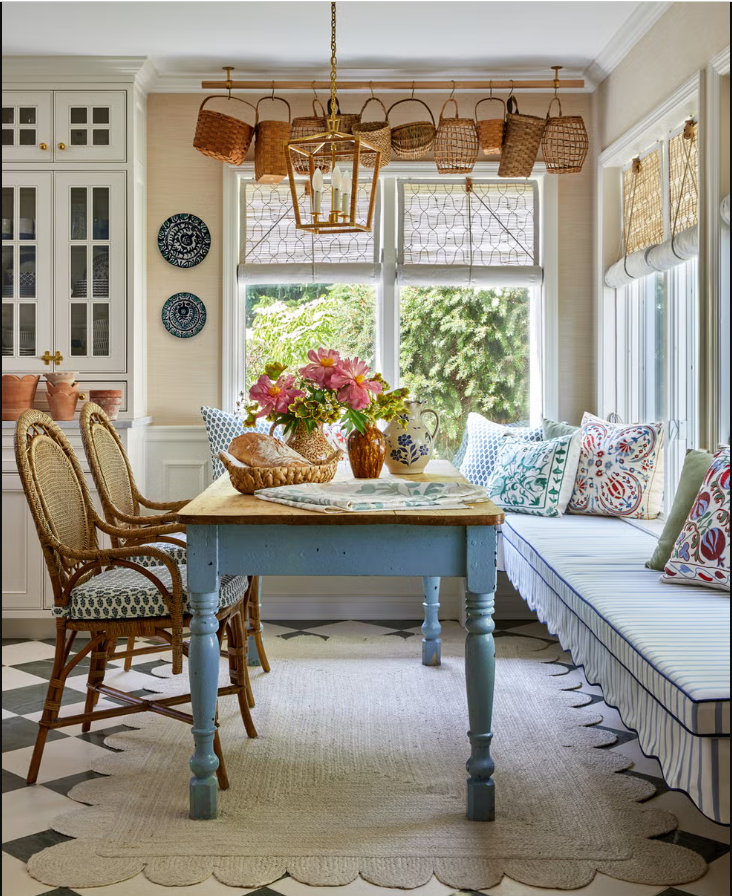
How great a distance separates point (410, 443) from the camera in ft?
10.2

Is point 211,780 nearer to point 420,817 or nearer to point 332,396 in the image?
point 420,817

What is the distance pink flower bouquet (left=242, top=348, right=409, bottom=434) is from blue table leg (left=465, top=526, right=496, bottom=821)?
67 centimetres

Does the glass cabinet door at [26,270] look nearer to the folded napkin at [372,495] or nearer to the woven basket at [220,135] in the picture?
the woven basket at [220,135]

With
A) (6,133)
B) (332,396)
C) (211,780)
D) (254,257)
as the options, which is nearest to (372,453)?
(332,396)

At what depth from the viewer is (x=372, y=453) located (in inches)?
117

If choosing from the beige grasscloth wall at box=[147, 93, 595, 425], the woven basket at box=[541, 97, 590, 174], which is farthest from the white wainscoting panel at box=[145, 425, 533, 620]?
the woven basket at box=[541, 97, 590, 174]

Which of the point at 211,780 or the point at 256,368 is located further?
the point at 256,368

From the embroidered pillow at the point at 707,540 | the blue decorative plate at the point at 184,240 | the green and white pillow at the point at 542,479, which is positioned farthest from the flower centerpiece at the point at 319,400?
the blue decorative plate at the point at 184,240

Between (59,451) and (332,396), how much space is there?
879mm

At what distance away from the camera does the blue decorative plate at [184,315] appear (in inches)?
187

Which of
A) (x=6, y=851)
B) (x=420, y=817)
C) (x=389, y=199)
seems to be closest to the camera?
(x=6, y=851)

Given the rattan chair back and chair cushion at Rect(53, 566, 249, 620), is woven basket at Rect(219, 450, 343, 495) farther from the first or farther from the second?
the rattan chair back

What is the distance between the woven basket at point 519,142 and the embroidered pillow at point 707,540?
2.23 m

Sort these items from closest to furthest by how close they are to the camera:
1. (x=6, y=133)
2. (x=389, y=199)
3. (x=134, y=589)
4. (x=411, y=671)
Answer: (x=134, y=589) → (x=411, y=671) → (x=6, y=133) → (x=389, y=199)
